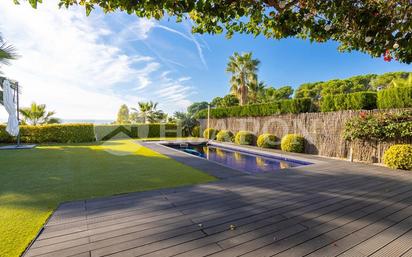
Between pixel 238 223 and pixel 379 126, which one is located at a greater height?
pixel 379 126

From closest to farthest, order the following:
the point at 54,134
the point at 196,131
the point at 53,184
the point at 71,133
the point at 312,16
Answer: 1. the point at 312,16
2. the point at 53,184
3. the point at 54,134
4. the point at 71,133
5. the point at 196,131

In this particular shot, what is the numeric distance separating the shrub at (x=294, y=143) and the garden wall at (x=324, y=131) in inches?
8.7

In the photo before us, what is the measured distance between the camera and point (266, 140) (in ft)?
36.1

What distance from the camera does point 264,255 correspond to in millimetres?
1948

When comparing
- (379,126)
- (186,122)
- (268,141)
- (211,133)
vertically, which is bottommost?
(268,141)

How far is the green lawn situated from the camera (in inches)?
97.1

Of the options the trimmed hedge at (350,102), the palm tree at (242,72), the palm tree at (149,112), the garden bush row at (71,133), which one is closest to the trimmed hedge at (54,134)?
the garden bush row at (71,133)

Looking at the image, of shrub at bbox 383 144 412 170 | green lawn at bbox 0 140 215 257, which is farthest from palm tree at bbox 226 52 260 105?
green lawn at bbox 0 140 215 257

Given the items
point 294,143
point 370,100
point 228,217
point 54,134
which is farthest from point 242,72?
point 228,217

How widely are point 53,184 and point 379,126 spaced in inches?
361

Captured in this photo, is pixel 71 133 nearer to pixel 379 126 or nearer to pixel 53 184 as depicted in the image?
pixel 53 184

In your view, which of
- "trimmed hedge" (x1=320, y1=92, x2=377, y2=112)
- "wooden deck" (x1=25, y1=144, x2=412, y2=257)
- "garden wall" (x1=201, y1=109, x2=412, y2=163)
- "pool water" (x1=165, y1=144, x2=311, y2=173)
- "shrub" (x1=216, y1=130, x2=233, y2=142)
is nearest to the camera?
"wooden deck" (x1=25, y1=144, x2=412, y2=257)

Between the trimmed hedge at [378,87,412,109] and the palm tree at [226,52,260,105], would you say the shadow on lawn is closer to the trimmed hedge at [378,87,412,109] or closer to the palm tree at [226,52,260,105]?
the trimmed hedge at [378,87,412,109]

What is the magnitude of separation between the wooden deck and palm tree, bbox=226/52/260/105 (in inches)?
664
